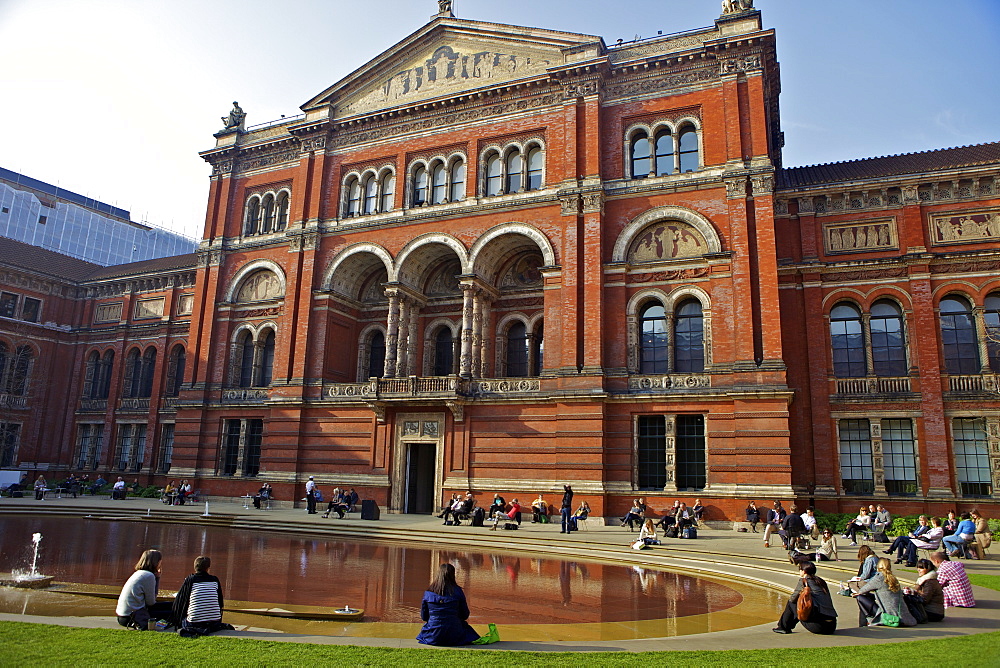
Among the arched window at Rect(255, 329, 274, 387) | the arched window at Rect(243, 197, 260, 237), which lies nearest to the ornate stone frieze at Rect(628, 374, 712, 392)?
the arched window at Rect(255, 329, 274, 387)

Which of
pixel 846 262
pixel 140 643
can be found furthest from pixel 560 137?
pixel 140 643

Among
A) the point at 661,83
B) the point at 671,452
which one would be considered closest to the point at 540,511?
the point at 671,452

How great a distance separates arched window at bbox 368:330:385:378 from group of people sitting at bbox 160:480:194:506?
10926 mm

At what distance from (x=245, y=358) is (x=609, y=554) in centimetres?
2643

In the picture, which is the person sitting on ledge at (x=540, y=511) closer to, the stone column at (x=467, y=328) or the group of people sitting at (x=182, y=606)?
the stone column at (x=467, y=328)

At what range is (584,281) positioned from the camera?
29.4 metres

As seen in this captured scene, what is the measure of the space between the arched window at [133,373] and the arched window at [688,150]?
3659cm

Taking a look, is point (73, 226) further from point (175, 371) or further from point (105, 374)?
point (175, 371)

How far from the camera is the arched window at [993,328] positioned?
86.1 ft

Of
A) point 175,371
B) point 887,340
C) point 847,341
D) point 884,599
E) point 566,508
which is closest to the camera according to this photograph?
point 884,599

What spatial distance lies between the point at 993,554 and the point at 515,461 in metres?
16.7

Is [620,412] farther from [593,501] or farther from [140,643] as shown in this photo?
[140,643]

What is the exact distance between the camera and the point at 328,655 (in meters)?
7.72

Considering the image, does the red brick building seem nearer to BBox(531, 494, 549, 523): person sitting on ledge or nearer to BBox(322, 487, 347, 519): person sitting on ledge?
BBox(531, 494, 549, 523): person sitting on ledge
